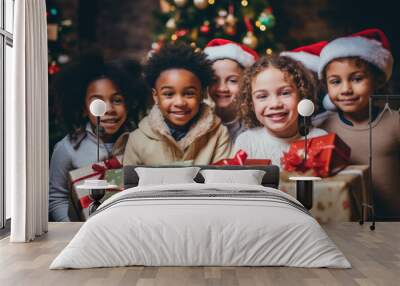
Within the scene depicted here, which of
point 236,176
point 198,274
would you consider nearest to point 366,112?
point 236,176

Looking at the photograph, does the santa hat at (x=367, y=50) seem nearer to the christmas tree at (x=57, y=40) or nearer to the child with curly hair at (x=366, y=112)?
the child with curly hair at (x=366, y=112)

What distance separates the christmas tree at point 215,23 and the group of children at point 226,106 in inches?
5.3

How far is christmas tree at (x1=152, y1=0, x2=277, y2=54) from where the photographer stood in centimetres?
765

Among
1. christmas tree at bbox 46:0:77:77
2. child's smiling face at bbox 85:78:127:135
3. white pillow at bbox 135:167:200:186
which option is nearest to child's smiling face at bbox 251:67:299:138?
white pillow at bbox 135:167:200:186

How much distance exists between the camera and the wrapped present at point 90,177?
754cm

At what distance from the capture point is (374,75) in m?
7.56

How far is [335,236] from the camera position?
6332 mm

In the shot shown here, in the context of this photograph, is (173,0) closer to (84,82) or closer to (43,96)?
(84,82)

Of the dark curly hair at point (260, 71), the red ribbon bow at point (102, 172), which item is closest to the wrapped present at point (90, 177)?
the red ribbon bow at point (102, 172)

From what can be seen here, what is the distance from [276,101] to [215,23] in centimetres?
132

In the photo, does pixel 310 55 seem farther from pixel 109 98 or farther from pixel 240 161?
pixel 109 98

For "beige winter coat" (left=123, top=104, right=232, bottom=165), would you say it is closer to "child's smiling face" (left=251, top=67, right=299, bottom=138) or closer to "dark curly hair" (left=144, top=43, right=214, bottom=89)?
"dark curly hair" (left=144, top=43, right=214, bottom=89)

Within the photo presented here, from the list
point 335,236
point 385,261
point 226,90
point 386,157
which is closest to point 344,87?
point 386,157

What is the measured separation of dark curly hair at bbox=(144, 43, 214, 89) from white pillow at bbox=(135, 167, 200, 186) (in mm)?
1353
